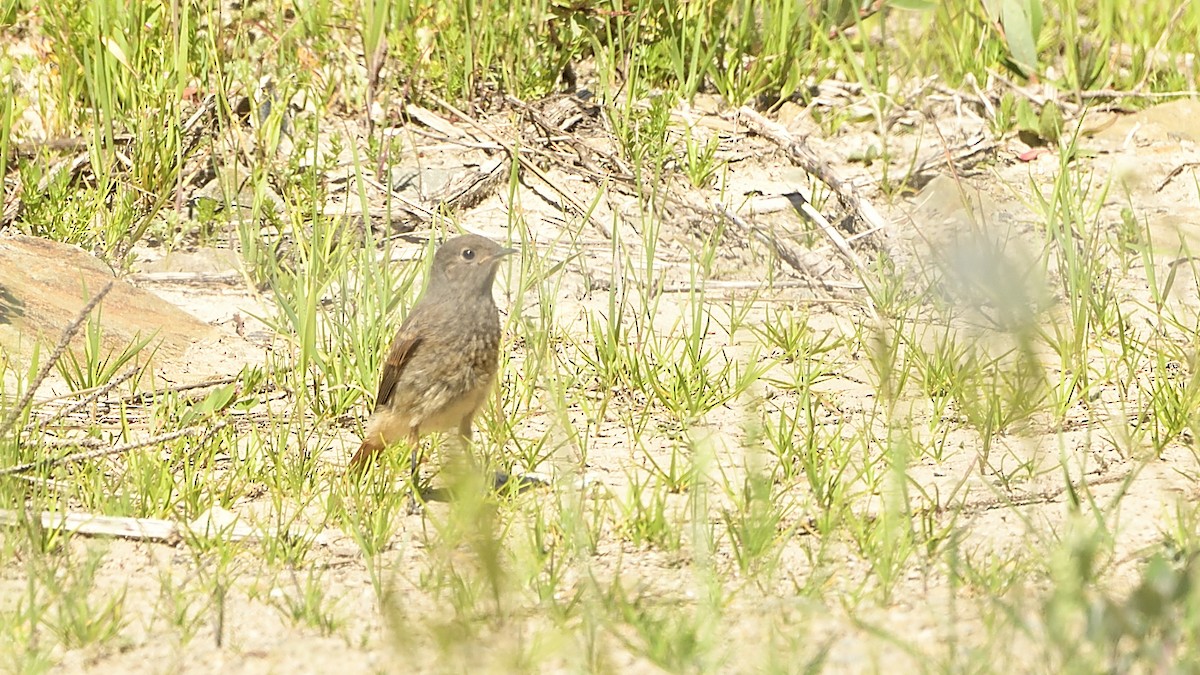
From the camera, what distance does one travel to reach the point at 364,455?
16.2 ft

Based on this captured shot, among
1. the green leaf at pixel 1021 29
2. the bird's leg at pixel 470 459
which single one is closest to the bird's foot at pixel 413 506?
the bird's leg at pixel 470 459

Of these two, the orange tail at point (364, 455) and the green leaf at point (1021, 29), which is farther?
the green leaf at point (1021, 29)

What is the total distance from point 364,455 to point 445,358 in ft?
1.43

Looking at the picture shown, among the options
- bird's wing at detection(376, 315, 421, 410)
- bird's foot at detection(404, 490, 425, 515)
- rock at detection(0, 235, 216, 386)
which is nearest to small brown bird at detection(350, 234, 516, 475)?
bird's wing at detection(376, 315, 421, 410)

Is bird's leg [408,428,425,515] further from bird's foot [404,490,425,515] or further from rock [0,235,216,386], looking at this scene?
rock [0,235,216,386]

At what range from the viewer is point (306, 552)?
4215 mm

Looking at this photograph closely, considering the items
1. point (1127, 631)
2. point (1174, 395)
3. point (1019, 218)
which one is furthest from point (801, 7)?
point (1127, 631)

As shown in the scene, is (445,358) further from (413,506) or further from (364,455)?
(413,506)

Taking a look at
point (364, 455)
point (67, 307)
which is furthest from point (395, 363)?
point (67, 307)

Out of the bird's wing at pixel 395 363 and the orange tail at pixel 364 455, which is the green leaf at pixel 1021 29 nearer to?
the bird's wing at pixel 395 363

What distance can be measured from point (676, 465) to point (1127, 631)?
216cm

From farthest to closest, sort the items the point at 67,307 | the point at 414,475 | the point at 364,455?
the point at 67,307
the point at 364,455
the point at 414,475

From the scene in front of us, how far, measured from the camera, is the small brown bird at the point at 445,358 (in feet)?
16.5

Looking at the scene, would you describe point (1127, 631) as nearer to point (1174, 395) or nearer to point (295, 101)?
point (1174, 395)
